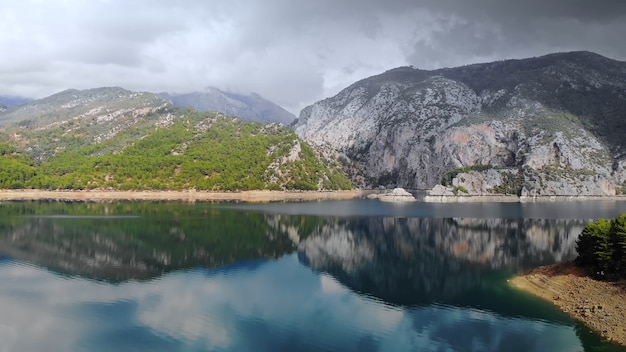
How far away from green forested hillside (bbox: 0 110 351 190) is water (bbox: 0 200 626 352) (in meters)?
69.5

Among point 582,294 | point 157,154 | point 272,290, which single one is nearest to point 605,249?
point 582,294

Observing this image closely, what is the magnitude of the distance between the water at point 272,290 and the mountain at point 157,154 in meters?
70.9

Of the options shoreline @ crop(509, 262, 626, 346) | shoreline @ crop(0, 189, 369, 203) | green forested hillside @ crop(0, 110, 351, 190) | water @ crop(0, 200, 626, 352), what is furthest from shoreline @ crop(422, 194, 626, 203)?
shoreline @ crop(509, 262, 626, 346)

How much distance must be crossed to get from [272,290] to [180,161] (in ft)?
376

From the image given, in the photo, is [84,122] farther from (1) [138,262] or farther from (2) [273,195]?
(1) [138,262]

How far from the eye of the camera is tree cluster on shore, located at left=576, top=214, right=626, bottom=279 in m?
30.6

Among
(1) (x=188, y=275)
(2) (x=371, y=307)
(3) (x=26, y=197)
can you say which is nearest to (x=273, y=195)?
(3) (x=26, y=197)

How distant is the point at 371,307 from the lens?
28.2 meters

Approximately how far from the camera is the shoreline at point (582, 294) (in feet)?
80.5

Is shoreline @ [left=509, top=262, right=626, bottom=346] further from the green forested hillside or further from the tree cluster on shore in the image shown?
the green forested hillside

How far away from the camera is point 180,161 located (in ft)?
460

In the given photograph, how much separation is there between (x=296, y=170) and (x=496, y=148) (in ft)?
278

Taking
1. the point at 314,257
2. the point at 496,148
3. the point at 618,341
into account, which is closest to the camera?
the point at 618,341

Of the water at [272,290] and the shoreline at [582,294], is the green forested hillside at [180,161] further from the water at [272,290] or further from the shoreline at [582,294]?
the shoreline at [582,294]
